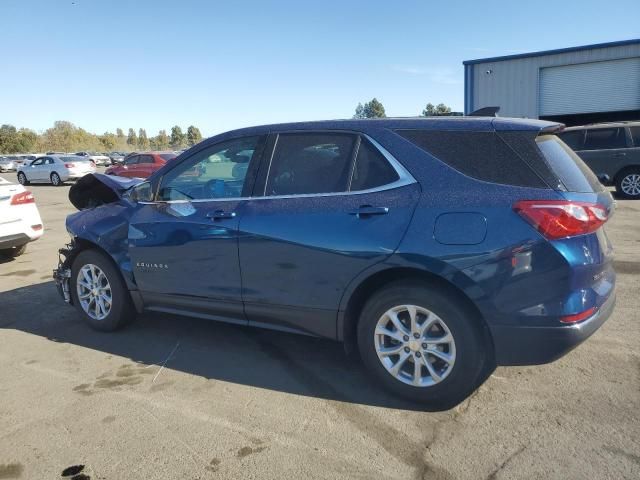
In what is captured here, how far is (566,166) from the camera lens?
3.12 metres

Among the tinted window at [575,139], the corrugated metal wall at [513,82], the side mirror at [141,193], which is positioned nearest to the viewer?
the side mirror at [141,193]

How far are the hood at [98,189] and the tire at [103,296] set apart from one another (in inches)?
21.8

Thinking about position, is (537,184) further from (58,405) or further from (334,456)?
(58,405)

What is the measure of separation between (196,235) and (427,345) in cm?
191

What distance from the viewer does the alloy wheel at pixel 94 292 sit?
182 inches

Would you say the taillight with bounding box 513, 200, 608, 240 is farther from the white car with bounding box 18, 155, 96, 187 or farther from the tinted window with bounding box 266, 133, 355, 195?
the white car with bounding box 18, 155, 96, 187

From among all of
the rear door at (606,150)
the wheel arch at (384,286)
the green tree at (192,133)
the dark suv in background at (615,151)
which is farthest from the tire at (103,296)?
the green tree at (192,133)

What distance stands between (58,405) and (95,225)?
1743mm

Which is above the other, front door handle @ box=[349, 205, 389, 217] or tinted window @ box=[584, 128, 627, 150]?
front door handle @ box=[349, 205, 389, 217]

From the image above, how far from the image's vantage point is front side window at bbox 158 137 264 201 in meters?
3.90

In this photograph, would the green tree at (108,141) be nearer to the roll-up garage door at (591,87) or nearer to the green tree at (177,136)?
the green tree at (177,136)

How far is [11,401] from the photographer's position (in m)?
3.49

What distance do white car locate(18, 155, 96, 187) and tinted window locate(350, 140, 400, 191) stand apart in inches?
982

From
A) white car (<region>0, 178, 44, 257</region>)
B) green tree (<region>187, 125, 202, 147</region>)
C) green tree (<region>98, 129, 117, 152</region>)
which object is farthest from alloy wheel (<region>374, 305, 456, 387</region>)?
green tree (<region>98, 129, 117, 152</region>)
